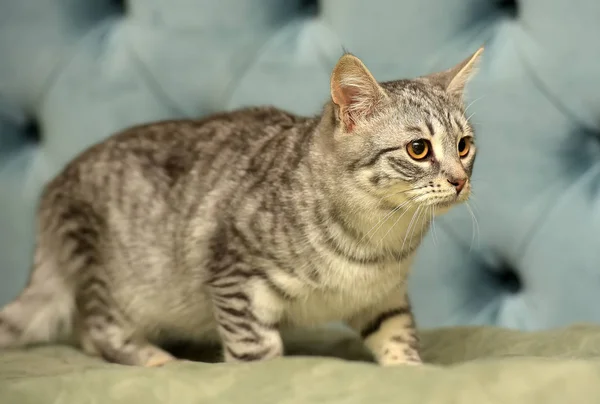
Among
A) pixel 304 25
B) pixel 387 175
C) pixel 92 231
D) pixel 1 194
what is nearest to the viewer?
pixel 387 175

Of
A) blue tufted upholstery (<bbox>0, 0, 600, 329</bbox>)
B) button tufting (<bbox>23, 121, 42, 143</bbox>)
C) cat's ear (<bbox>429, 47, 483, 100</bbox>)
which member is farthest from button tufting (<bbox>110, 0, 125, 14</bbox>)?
cat's ear (<bbox>429, 47, 483, 100</bbox>)

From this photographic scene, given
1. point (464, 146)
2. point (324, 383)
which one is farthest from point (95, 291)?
point (464, 146)

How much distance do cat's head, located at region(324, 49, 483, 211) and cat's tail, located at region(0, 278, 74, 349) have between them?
578 millimetres

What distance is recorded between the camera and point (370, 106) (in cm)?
114

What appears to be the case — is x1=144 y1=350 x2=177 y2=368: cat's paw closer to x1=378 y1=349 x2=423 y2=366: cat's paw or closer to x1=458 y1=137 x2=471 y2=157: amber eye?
x1=378 y1=349 x2=423 y2=366: cat's paw

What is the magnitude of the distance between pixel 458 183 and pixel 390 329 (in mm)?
288

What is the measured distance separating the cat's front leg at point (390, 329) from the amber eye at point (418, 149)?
0.24 metres


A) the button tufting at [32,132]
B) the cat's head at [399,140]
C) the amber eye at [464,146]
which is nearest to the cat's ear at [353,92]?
the cat's head at [399,140]

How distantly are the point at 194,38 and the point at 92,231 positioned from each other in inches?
18.2

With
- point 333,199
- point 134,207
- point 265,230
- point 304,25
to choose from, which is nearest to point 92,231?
point 134,207

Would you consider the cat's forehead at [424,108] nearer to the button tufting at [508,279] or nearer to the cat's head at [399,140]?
the cat's head at [399,140]

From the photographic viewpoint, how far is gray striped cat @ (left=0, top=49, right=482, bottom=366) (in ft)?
3.67

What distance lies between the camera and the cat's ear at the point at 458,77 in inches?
47.3

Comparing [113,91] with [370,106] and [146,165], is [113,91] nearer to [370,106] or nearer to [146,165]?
[146,165]
